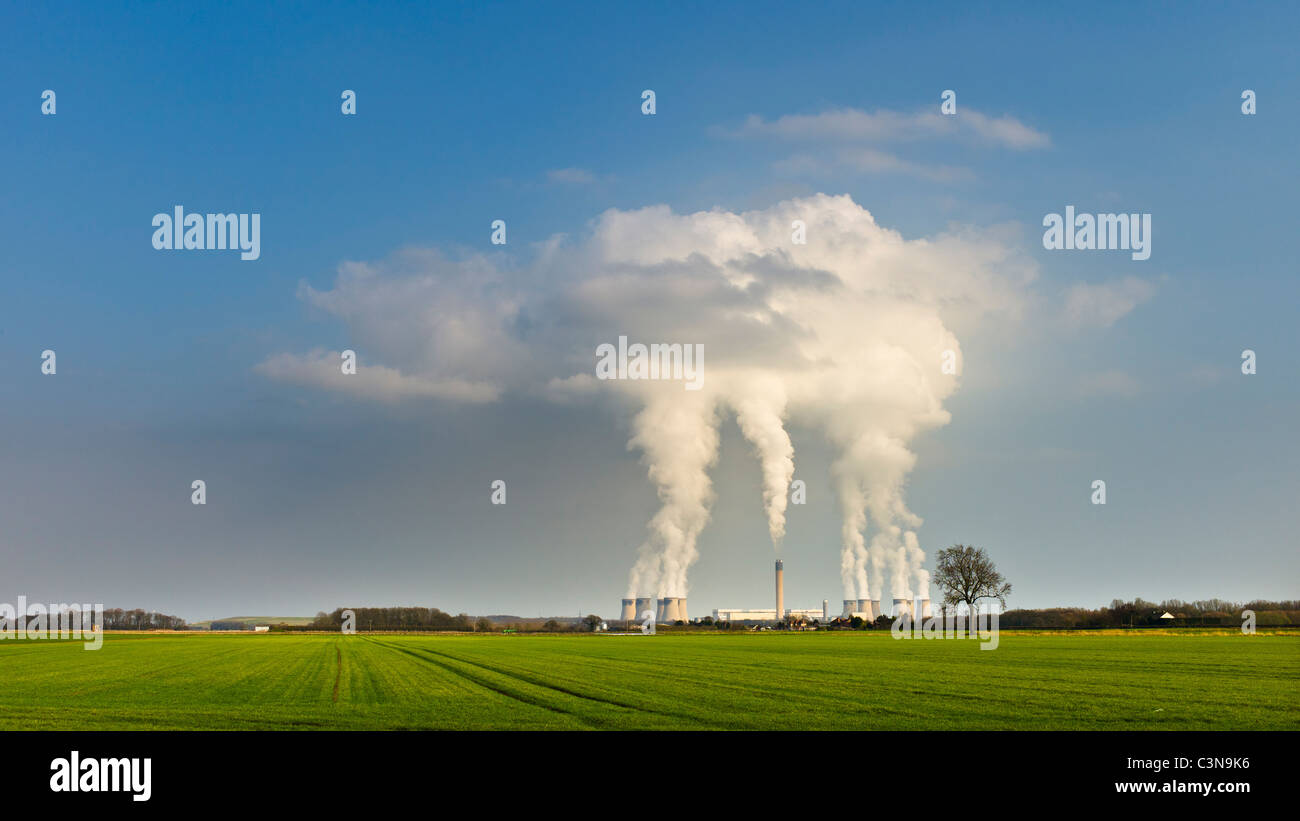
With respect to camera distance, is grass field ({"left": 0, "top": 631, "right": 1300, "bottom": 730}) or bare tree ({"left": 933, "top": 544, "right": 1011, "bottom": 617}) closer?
grass field ({"left": 0, "top": 631, "right": 1300, "bottom": 730})

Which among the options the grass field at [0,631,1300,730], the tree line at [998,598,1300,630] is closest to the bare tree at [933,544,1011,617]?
the tree line at [998,598,1300,630]

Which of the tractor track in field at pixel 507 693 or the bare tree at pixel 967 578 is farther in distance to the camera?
the bare tree at pixel 967 578

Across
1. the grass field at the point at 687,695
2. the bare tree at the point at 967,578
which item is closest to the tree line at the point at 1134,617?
the bare tree at the point at 967,578

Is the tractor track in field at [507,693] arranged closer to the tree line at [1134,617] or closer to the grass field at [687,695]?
the grass field at [687,695]

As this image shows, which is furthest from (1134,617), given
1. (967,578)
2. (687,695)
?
(687,695)

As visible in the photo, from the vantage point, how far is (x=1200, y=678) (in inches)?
1903

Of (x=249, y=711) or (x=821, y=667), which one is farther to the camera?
(x=821, y=667)

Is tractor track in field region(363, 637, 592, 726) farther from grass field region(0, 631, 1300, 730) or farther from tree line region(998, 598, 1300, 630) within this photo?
tree line region(998, 598, 1300, 630)

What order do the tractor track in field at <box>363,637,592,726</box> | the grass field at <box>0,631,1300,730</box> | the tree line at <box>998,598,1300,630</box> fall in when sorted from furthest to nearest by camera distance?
1. the tree line at <box>998,598,1300,630</box>
2. the tractor track in field at <box>363,637,592,726</box>
3. the grass field at <box>0,631,1300,730</box>

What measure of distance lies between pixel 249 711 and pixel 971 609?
158 m

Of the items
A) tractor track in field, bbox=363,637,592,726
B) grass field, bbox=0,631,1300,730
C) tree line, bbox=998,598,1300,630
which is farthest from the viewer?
tree line, bbox=998,598,1300,630

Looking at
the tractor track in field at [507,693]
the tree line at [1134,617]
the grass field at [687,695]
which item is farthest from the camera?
the tree line at [1134,617]
